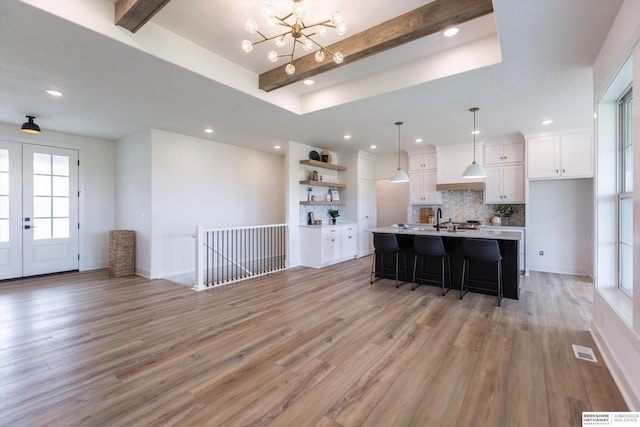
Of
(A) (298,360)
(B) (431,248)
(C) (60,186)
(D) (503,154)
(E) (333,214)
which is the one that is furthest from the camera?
(E) (333,214)

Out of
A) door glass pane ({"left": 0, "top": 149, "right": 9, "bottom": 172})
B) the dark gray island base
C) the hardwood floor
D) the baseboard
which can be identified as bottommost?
the hardwood floor

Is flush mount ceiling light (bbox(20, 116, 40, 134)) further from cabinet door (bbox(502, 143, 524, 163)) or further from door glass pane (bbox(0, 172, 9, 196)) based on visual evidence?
cabinet door (bbox(502, 143, 524, 163))

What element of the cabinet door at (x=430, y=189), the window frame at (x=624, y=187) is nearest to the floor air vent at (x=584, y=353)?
the window frame at (x=624, y=187)

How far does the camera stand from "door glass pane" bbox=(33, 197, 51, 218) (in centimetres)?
538

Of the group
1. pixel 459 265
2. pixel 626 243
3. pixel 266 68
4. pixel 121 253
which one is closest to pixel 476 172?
pixel 459 265

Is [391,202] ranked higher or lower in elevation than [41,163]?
lower

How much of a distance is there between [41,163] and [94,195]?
98 centimetres

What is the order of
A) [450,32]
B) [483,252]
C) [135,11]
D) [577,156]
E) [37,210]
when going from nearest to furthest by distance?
[135,11] → [450,32] → [483,252] → [577,156] → [37,210]

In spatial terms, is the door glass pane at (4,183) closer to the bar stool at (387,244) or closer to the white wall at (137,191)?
the white wall at (137,191)

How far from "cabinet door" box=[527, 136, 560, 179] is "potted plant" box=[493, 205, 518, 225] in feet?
2.44

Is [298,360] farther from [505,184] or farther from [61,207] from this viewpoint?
[61,207]

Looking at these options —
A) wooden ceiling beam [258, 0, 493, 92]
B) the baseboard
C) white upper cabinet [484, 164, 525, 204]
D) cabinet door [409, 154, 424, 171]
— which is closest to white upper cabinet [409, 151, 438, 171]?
cabinet door [409, 154, 424, 171]

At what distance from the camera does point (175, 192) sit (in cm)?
559

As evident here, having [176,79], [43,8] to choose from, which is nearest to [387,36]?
[176,79]
